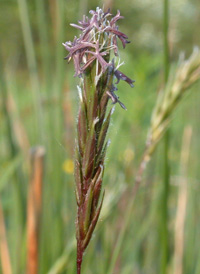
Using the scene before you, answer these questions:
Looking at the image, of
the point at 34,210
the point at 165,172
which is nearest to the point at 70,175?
the point at 34,210

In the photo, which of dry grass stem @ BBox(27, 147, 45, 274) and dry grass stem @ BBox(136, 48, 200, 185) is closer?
dry grass stem @ BBox(136, 48, 200, 185)

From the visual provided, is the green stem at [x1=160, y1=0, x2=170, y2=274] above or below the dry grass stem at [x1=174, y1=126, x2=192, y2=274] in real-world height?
above

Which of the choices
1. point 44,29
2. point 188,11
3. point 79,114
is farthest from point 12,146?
point 188,11

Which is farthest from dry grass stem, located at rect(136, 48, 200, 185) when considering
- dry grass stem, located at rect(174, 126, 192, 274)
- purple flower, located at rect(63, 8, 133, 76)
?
dry grass stem, located at rect(174, 126, 192, 274)

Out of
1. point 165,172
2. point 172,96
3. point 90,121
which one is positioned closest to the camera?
point 90,121

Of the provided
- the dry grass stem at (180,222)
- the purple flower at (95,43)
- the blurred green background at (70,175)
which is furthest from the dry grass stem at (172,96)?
the dry grass stem at (180,222)

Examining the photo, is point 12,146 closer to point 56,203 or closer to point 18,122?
point 56,203

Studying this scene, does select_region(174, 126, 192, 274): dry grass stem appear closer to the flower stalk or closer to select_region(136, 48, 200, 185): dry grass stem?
select_region(136, 48, 200, 185): dry grass stem

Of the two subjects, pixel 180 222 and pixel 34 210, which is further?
pixel 180 222

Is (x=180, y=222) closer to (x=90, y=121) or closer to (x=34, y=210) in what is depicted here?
(x=34, y=210)
